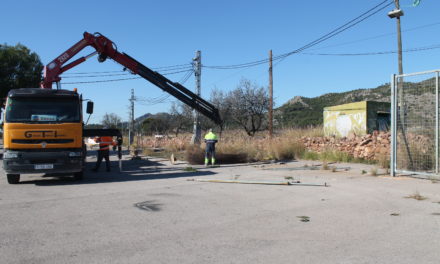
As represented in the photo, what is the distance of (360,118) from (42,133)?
1360 centimetres

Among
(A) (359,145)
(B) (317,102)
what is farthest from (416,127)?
(B) (317,102)

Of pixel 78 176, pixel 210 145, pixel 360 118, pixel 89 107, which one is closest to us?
pixel 78 176

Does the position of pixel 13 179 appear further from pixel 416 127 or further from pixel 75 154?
pixel 416 127

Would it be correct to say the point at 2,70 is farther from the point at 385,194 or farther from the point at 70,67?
the point at 385,194

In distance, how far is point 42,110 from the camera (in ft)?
36.1

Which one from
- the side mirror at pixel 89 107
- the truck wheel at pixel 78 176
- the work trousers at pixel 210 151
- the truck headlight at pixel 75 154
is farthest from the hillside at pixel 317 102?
the truck headlight at pixel 75 154

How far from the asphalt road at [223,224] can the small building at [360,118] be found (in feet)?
26.6

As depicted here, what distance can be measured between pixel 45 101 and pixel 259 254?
900cm

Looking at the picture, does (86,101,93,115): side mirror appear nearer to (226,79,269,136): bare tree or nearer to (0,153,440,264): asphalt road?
(0,153,440,264): asphalt road

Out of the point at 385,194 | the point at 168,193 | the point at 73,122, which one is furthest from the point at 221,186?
the point at 73,122

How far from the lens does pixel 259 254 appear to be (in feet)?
14.6

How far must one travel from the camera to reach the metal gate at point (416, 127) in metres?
9.98

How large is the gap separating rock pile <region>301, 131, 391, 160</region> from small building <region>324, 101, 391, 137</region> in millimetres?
1791

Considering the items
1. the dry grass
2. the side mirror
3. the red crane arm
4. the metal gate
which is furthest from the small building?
the side mirror
